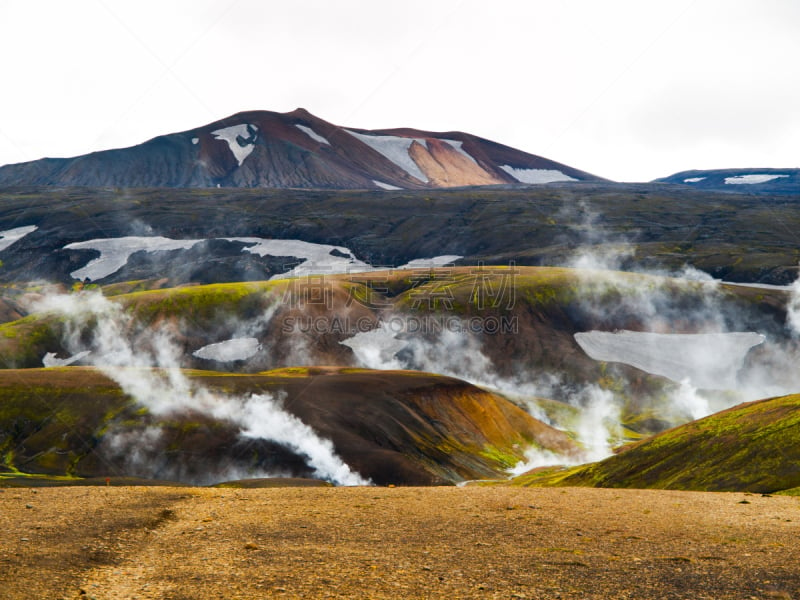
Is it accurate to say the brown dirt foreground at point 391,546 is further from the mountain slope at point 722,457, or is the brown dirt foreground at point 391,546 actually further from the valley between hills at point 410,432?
the mountain slope at point 722,457

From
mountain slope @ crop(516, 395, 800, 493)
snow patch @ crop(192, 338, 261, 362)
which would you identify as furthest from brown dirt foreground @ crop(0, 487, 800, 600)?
snow patch @ crop(192, 338, 261, 362)

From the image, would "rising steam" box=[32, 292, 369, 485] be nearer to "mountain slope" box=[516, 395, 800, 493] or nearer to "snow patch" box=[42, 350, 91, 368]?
"mountain slope" box=[516, 395, 800, 493]

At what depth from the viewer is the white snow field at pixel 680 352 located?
13312cm

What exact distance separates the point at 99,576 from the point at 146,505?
9.91 meters

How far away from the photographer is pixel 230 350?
13025cm

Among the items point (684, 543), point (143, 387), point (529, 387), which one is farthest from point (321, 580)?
point (529, 387)

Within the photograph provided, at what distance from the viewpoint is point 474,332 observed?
14125cm

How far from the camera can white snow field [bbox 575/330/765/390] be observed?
437 feet

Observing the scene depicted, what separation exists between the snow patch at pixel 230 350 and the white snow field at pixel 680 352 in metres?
62.6

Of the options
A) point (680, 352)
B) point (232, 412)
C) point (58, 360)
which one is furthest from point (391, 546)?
point (680, 352)

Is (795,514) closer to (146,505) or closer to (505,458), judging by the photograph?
(146,505)

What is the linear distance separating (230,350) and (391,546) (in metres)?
112

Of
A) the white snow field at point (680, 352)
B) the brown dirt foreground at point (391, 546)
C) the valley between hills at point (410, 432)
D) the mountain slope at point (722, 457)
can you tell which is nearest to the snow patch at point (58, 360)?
the valley between hills at point (410, 432)

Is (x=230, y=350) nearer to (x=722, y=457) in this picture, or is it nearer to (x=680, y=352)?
(x=680, y=352)
